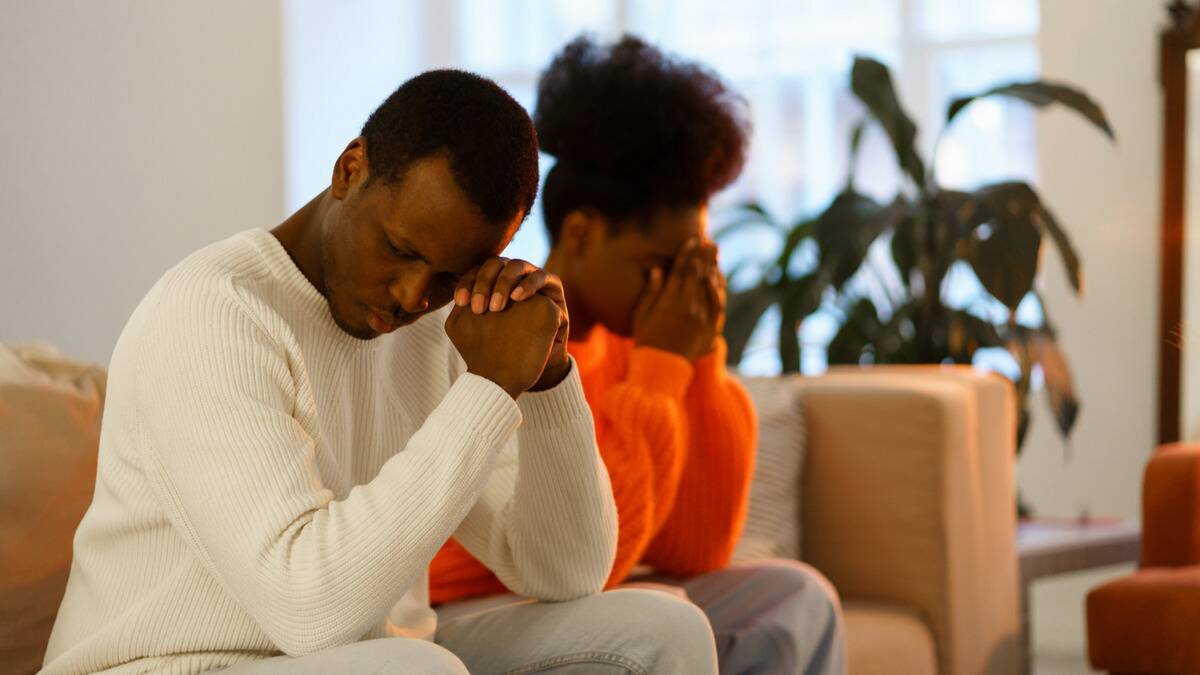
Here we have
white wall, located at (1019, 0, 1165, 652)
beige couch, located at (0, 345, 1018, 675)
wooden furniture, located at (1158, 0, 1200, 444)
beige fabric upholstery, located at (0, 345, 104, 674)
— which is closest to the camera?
beige fabric upholstery, located at (0, 345, 104, 674)

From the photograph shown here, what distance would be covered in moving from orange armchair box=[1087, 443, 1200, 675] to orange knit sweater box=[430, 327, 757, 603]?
0.78 m

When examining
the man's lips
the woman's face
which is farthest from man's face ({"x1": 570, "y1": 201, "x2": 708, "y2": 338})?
the man's lips

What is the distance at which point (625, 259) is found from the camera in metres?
1.67

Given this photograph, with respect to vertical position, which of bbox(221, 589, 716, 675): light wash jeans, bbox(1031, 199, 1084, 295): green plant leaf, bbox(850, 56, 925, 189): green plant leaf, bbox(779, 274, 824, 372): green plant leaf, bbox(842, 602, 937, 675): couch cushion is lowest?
bbox(842, 602, 937, 675): couch cushion

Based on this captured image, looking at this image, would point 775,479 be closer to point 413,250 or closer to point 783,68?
point 413,250

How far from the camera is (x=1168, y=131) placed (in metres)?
3.32

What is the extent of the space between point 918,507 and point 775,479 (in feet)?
0.75

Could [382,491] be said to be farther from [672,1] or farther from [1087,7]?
[672,1]

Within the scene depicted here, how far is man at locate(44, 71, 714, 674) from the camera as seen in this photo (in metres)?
0.92

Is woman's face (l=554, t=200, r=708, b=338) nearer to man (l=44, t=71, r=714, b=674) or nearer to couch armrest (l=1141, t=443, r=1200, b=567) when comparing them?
man (l=44, t=71, r=714, b=674)

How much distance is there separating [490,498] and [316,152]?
104 inches

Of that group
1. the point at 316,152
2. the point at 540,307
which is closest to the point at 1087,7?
the point at 316,152

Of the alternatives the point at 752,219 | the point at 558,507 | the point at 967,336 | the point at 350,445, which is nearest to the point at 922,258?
the point at 967,336

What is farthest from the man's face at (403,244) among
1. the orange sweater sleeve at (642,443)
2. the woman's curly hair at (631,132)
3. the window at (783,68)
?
the window at (783,68)
